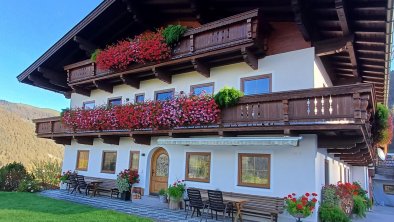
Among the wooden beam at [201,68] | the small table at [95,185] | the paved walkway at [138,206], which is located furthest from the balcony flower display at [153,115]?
the paved walkway at [138,206]

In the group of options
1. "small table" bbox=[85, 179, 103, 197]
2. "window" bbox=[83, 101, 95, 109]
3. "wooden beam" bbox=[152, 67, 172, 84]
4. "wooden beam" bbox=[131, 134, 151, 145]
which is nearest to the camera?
"wooden beam" bbox=[152, 67, 172, 84]

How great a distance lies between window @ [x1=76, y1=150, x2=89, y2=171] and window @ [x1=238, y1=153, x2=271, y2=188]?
1010 cm

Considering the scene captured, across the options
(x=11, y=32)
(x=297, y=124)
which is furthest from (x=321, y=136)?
(x=11, y=32)

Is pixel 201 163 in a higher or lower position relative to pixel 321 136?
lower

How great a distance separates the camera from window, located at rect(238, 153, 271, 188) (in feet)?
38.9

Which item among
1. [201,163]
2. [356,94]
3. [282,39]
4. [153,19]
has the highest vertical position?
[153,19]

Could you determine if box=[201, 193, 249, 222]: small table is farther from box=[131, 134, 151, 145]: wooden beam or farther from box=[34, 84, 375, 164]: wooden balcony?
box=[131, 134, 151, 145]: wooden beam

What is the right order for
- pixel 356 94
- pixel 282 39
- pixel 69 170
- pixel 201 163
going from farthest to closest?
1. pixel 69 170
2. pixel 201 163
3. pixel 282 39
4. pixel 356 94

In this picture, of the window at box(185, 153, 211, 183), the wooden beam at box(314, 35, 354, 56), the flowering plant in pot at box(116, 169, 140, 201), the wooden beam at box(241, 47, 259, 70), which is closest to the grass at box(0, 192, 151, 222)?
the flowering plant in pot at box(116, 169, 140, 201)

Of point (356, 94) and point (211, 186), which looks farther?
point (211, 186)

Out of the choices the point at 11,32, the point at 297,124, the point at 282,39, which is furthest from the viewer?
the point at 11,32

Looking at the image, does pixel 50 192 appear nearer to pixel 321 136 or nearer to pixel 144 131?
pixel 144 131

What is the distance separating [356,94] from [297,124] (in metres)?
1.90

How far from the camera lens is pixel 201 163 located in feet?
44.7
